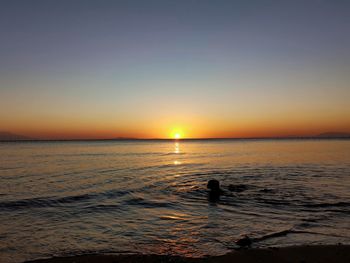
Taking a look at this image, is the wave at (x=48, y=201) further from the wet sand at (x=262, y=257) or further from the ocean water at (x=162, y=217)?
the wet sand at (x=262, y=257)

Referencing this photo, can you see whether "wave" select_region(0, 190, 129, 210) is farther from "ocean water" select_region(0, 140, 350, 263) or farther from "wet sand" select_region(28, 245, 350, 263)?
"wet sand" select_region(28, 245, 350, 263)

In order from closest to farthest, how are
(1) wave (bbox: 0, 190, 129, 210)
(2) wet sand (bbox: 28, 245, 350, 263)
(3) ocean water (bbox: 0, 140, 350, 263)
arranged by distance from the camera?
1. (2) wet sand (bbox: 28, 245, 350, 263)
2. (3) ocean water (bbox: 0, 140, 350, 263)
3. (1) wave (bbox: 0, 190, 129, 210)

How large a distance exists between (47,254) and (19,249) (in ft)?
4.37

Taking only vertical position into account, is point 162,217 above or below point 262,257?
below

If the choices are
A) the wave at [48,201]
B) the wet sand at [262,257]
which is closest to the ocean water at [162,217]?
the wave at [48,201]

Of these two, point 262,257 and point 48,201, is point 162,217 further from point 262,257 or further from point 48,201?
point 48,201

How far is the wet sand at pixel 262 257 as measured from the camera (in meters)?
9.71

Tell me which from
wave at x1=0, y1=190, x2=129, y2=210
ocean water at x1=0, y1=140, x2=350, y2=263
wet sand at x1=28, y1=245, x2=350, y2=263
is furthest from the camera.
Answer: wave at x1=0, y1=190, x2=129, y2=210

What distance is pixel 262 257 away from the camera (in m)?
10.0

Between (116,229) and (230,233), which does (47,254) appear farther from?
(230,233)

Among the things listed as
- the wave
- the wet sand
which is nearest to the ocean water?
the wave

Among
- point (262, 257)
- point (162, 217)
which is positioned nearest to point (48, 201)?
point (162, 217)

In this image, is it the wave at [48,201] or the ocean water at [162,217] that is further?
the wave at [48,201]

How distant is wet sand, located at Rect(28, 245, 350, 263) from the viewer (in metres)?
9.71
